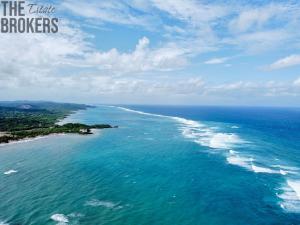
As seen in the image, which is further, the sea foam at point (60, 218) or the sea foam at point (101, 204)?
the sea foam at point (101, 204)

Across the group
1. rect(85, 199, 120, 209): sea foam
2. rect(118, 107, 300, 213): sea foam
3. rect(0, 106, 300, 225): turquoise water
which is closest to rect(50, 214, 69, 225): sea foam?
rect(0, 106, 300, 225): turquoise water

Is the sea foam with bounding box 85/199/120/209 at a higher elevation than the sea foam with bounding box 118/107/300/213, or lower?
lower

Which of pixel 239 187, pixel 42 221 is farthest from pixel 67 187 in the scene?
pixel 239 187

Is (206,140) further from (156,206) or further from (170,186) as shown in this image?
(156,206)

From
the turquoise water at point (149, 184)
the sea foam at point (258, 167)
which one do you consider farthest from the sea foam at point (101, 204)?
the sea foam at point (258, 167)

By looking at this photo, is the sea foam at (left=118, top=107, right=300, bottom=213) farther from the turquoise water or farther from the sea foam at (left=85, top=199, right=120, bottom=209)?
the sea foam at (left=85, top=199, right=120, bottom=209)

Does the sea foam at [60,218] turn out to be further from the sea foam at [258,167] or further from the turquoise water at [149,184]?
the sea foam at [258,167]

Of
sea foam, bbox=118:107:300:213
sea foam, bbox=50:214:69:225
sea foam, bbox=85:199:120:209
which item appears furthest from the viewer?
sea foam, bbox=118:107:300:213

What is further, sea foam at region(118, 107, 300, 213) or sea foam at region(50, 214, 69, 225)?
sea foam at region(118, 107, 300, 213)

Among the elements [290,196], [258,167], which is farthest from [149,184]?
[258,167]
